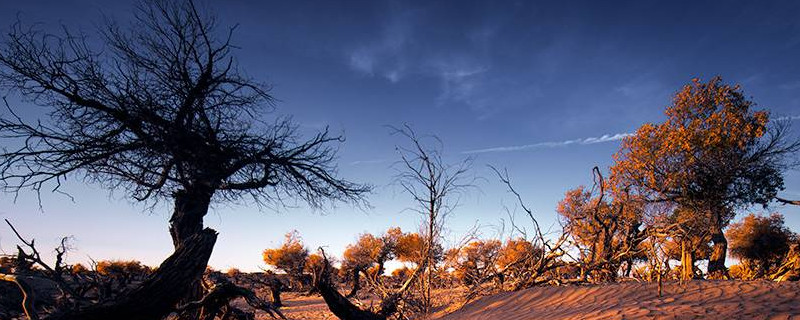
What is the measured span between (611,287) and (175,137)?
284 inches

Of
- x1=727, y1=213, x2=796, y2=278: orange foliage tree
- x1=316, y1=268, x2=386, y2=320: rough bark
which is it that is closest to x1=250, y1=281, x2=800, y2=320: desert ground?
x1=316, y1=268, x2=386, y2=320: rough bark

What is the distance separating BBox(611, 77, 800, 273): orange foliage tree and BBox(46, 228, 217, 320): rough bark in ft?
52.8

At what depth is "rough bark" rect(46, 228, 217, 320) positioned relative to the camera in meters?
3.58

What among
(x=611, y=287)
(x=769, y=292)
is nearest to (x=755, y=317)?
(x=769, y=292)

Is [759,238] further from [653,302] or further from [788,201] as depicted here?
[653,302]

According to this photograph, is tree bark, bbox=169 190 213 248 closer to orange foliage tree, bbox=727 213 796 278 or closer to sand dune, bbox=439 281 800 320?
sand dune, bbox=439 281 800 320

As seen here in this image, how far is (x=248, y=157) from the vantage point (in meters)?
7.20

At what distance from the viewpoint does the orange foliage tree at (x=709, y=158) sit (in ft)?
50.5

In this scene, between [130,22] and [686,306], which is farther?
Result: [130,22]

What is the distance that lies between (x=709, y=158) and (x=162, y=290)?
19.0m

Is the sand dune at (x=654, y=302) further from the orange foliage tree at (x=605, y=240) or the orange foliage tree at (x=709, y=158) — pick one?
the orange foliage tree at (x=709, y=158)

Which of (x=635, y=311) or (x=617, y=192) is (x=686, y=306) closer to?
(x=635, y=311)

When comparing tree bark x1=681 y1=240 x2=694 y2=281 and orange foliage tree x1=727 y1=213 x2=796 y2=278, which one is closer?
tree bark x1=681 y1=240 x2=694 y2=281

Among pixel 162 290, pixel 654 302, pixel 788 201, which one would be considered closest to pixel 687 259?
pixel 654 302
